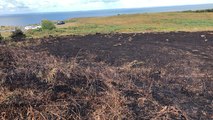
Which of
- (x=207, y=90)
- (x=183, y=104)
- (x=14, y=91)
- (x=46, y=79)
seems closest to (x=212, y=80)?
(x=207, y=90)

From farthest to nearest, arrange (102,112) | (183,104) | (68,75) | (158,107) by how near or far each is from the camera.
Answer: (183,104)
(68,75)
(158,107)
(102,112)

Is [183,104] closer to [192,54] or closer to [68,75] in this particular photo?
[68,75]

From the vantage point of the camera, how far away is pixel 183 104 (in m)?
6.99

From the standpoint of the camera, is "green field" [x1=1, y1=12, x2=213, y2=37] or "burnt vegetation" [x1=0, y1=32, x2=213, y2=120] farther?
"green field" [x1=1, y1=12, x2=213, y2=37]

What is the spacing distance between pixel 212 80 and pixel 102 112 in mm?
4983

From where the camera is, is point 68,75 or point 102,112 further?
point 68,75

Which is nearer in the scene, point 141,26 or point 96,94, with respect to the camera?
point 96,94

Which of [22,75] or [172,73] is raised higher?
[22,75]

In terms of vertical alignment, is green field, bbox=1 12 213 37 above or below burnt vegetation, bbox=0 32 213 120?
below

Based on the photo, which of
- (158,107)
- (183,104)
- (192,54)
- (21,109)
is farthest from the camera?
(192,54)

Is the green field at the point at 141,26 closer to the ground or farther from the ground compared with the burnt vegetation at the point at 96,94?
closer to the ground

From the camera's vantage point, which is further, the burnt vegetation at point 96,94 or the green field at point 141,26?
the green field at point 141,26

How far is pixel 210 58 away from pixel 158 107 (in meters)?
7.88

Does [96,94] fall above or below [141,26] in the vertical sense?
above
